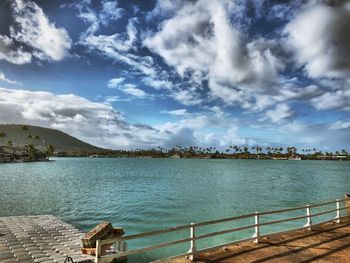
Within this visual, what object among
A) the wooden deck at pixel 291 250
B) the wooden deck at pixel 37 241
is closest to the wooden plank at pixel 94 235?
the wooden deck at pixel 37 241

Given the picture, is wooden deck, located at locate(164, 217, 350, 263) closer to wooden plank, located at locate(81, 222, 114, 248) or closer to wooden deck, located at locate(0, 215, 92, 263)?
wooden plank, located at locate(81, 222, 114, 248)

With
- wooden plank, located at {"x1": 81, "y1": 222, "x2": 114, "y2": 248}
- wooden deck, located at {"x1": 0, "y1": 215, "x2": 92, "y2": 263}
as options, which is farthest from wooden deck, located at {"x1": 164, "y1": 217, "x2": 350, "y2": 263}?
wooden deck, located at {"x1": 0, "y1": 215, "x2": 92, "y2": 263}

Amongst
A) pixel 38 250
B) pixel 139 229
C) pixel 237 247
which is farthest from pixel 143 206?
pixel 237 247

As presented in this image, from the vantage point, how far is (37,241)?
18359 mm

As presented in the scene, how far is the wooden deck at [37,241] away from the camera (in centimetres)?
1512

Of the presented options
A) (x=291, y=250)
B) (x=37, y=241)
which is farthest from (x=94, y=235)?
(x=291, y=250)

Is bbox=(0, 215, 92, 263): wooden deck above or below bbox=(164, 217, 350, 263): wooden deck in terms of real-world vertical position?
below

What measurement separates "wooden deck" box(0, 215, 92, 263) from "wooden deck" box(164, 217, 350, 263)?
20.9ft

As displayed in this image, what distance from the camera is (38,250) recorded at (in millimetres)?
16438

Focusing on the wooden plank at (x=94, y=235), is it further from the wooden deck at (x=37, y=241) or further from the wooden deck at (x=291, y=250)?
the wooden deck at (x=291, y=250)

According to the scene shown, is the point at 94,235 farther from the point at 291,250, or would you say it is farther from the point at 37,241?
the point at 291,250

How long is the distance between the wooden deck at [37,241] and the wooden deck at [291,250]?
6.37 m

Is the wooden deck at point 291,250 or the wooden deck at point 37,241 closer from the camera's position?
the wooden deck at point 291,250

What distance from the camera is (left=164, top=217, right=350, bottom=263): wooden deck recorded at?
12367mm
